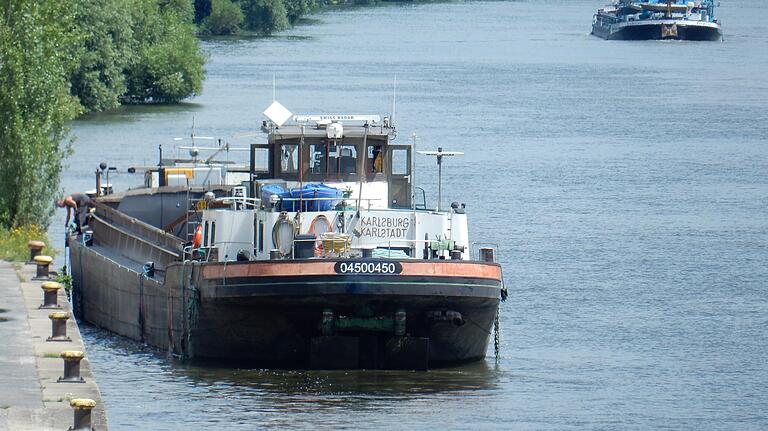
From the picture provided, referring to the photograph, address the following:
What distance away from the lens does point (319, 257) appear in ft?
102

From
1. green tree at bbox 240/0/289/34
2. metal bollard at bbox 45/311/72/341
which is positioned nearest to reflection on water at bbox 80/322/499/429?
metal bollard at bbox 45/311/72/341

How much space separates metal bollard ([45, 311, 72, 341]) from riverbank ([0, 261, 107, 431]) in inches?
4.4

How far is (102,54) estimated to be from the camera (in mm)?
85438

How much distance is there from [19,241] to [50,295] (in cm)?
739

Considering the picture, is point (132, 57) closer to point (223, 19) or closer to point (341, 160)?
point (341, 160)

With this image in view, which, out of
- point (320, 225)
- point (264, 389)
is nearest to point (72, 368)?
point (264, 389)

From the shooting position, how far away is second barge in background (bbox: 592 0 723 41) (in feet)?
538

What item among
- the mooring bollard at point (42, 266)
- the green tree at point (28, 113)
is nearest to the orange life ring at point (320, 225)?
the mooring bollard at point (42, 266)

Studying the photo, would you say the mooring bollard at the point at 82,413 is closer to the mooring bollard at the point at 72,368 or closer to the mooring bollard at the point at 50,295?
the mooring bollard at the point at 72,368

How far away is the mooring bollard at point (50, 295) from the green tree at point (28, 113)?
959 centimetres

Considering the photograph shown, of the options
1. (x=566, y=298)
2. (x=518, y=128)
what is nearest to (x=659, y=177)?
(x=518, y=128)

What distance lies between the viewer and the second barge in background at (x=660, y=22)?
538ft

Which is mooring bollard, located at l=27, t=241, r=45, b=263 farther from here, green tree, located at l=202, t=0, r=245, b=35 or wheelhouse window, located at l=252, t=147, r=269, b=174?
green tree, located at l=202, t=0, r=245, b=35

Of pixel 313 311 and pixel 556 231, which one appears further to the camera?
pixel 556 231
